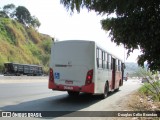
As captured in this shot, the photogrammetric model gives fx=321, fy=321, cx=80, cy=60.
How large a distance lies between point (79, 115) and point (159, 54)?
4.24 meters

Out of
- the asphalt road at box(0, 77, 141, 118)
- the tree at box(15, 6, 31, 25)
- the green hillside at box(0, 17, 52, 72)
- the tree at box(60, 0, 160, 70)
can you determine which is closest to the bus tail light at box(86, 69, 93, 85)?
the asphalt road at box(0, 77, 141, 118)

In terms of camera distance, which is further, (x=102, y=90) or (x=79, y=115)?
(x=102, y=90)

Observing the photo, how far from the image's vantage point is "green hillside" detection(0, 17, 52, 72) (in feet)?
267

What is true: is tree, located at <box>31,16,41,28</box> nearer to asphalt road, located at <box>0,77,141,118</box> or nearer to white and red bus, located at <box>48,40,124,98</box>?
asphalt road, located at <box>0,77,141,118</box>

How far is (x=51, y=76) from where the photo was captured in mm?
15227

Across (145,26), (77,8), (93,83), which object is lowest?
(93,83)

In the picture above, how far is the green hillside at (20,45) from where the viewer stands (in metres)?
81.2

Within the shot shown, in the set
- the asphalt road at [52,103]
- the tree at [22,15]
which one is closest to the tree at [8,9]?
the tree at [22,15]

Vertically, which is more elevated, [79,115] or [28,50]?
[28,50]

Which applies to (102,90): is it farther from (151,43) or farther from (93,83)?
(151,43)

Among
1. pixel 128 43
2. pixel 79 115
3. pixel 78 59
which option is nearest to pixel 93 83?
pixel 78 59

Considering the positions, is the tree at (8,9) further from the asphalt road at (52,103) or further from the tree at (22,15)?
the asphalt road at (52,103)

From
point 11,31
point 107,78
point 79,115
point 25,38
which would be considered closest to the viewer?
point 79,115

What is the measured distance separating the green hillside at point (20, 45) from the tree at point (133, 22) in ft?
216
